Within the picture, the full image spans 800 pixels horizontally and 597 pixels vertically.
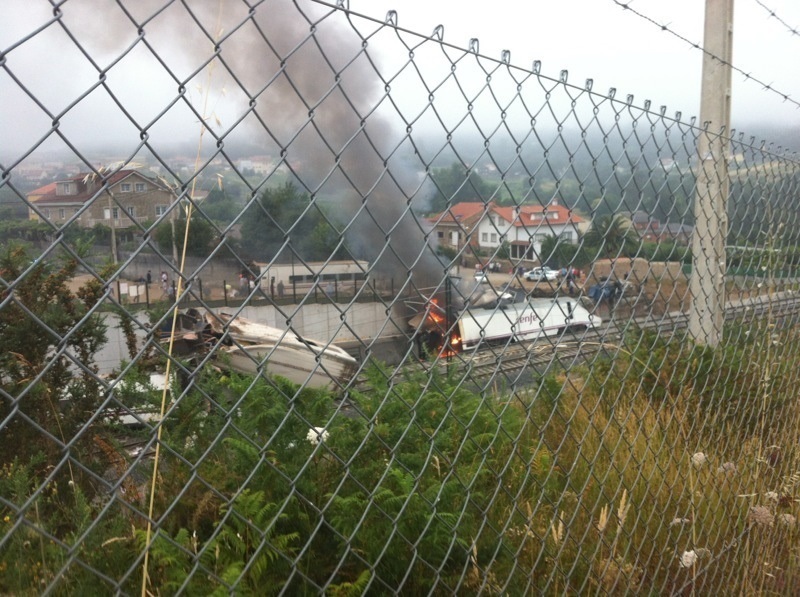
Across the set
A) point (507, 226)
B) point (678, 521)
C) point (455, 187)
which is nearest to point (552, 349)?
point (507, 226)

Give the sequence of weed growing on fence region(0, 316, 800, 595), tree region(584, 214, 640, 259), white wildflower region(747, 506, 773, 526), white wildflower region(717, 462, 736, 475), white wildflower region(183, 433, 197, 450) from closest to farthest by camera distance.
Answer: weed growing on fence region(0, 316, 800, 595) < tree region(584, 214, 640, 259) < white wildflower region(183, 433, 197, 450) < white wildflower region(747, 506, 773, 526) < white wildflower region(717, 462, 736, 475)

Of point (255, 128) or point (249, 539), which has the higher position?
point (255, 128)

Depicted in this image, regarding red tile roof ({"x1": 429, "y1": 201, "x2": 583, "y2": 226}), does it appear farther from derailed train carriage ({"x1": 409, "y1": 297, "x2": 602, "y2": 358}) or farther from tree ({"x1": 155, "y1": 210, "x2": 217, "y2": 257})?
tree ({"x1": 155, "y1": 210, "x2": 217, "y2": 257})

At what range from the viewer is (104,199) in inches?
A: 50.9

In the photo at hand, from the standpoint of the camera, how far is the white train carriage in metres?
2.09

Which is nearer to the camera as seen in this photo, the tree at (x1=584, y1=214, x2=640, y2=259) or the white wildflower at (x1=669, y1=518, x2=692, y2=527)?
the tree at (x1=584, y1=214, x2=640, y2=259)

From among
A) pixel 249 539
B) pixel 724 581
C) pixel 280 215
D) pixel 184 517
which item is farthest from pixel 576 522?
pixel 280 215

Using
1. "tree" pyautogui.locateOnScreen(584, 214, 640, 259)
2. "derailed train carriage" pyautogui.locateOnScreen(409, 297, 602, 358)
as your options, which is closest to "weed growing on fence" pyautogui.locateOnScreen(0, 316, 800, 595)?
"derailed train carriage" pyautogui.locateOnScreen(409, 297, 602, 358)

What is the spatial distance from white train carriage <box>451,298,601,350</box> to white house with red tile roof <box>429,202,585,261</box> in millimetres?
176

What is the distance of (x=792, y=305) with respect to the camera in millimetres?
4566

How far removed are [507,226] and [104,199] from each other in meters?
1.18

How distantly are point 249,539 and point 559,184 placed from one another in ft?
4.55

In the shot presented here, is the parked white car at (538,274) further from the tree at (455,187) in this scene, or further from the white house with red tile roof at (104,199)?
the white house with red tile roof at (104,199)

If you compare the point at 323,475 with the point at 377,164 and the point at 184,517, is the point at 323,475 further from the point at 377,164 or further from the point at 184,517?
the point at 377,164
